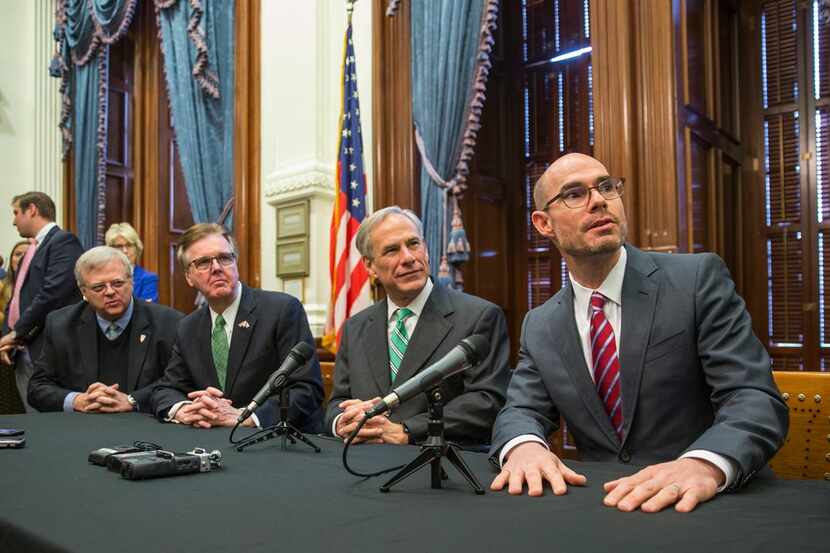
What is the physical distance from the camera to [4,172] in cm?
733

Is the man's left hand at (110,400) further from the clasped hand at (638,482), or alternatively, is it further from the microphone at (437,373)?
the clasped hand at (638,482)

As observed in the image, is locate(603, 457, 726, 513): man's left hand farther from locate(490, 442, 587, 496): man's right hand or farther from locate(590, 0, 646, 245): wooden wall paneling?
locate(590, 0, 646, 245): wooden wall paneling

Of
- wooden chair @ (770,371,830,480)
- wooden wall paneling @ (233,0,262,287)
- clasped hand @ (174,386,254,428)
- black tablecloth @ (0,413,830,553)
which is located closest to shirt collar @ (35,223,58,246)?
wooden wall paneling @ (233,0,262,287)

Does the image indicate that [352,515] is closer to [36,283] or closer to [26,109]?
[36,283]

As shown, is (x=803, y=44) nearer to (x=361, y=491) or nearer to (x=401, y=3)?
(x=401, y=3)

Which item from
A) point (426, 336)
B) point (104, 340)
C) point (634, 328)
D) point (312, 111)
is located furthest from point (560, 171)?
point (312, 111)

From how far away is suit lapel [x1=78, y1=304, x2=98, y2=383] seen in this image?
331cm

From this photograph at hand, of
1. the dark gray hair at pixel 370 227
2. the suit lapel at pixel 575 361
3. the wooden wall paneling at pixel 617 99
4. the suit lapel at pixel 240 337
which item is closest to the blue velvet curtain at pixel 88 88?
the suit lapel at pixel 240 337

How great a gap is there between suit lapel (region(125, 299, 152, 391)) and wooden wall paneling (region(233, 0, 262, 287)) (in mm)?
2021

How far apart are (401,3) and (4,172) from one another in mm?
4926

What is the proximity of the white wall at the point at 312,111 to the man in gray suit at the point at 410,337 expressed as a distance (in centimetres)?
Answer: 228

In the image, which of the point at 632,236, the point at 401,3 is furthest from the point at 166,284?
the point at 632,236

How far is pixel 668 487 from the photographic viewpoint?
1.24 metres

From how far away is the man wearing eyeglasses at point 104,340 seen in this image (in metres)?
3.28
